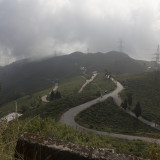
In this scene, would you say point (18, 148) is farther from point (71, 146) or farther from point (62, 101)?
point (62, 101)

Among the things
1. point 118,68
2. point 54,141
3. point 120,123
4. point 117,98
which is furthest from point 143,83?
point 118,68

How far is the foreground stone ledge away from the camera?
79.7 inches

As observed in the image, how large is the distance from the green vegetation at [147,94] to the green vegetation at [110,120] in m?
5.46

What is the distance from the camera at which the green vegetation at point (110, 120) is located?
35.8 metres

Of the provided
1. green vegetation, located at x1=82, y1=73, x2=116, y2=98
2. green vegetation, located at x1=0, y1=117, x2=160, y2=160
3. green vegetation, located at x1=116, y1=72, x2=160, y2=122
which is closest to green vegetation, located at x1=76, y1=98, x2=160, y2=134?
green vegetation, located at x1=116, y1=72, x2=160, y2=122

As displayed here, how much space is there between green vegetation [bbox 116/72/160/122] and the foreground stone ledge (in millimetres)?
44470

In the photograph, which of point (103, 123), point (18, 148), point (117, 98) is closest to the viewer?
point (18, 148)

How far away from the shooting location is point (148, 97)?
196 ft

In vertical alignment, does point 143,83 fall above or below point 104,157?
below

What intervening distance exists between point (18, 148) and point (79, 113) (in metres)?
39.3

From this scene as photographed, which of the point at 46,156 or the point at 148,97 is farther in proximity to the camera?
the point at 148,97

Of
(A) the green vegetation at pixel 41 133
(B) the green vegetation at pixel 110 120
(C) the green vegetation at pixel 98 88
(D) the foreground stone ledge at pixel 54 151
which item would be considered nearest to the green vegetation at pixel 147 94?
(B) the green vegetation at pixel 110 120

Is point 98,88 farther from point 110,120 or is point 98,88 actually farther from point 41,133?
point 41,133

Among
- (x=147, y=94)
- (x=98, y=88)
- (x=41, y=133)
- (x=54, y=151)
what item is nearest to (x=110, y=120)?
(x=147, y=94)
